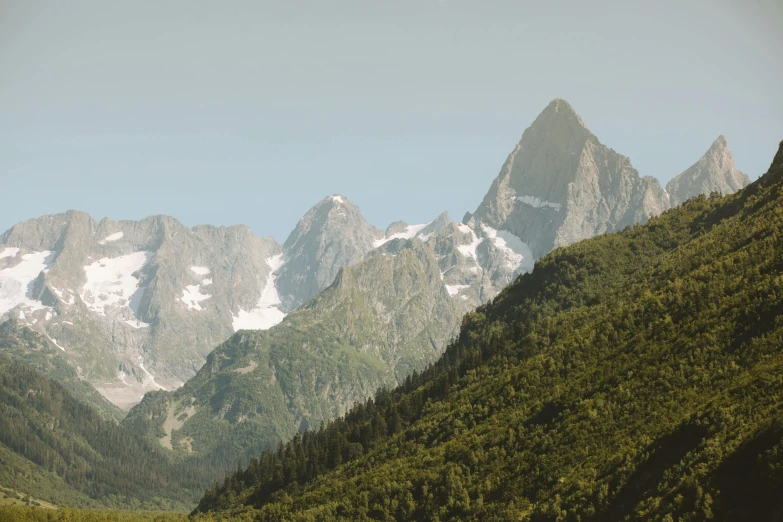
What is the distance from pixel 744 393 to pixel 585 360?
55538mm

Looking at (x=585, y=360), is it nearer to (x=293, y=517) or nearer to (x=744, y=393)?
(x=744, y=393)

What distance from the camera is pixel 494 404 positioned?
604 ft

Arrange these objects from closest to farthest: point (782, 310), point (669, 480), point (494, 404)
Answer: point (669, 480) → point (782, 310) → point (494, 404)

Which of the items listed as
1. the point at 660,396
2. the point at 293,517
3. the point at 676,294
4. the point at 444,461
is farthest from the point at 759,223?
the point at 293,517

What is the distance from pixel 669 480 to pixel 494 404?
73.1 metres

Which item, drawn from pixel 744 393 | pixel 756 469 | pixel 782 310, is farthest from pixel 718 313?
pixel 756 469

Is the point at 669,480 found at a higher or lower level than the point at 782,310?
lower

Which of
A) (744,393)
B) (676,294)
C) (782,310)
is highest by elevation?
(676,294)

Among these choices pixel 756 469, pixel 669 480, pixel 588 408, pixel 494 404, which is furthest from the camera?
pixel 494 404

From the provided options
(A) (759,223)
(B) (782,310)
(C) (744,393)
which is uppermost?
(A) (759,223)

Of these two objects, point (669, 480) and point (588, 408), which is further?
point (588, 408)

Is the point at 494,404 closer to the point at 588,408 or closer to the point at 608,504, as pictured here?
the point at 588,408

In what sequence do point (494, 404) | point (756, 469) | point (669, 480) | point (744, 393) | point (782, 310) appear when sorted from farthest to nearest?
point (494, 404) → point (782, 310) → point (744, 393) → point (669, 480) → point (756, 469)

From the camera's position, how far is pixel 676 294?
6939 inches
